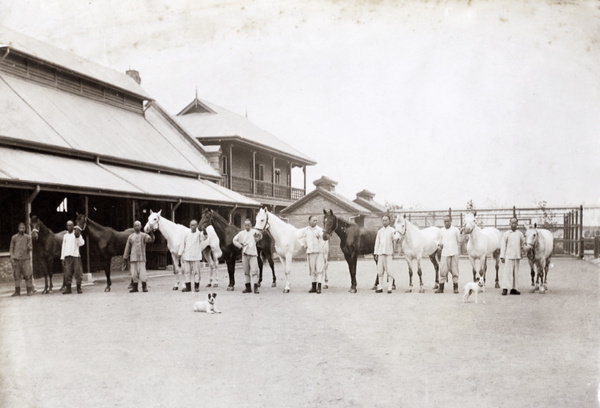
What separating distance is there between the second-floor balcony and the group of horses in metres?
12.6

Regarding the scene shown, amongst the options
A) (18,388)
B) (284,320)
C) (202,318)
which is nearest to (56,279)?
(202,318)

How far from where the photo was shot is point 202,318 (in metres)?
8.49

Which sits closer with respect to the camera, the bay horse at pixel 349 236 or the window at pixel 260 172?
the bay horse at pixel 349 236

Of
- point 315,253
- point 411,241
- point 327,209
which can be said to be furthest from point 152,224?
point 327,209

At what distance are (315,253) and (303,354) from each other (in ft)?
20.4

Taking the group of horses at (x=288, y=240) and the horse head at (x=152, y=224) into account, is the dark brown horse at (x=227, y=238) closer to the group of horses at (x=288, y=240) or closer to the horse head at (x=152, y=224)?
the group of horses at (x=288, y=240)

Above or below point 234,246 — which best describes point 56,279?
below

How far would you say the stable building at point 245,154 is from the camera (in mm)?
27125

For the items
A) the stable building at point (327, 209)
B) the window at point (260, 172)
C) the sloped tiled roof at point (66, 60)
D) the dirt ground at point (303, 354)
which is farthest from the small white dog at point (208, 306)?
the window at point (260, 172)

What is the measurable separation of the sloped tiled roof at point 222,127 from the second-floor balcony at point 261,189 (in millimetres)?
1994

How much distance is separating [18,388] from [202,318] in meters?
Result: 3.80

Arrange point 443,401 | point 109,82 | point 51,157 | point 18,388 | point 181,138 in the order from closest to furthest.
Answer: point 443,401 < point 18,388 < point 51,157 < point 109,82 < point 181,138

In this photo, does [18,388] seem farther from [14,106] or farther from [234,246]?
[14,106]

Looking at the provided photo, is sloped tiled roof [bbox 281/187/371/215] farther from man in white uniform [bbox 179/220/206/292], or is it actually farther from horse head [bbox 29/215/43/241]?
horse head [bbox 29/215/43/241]
